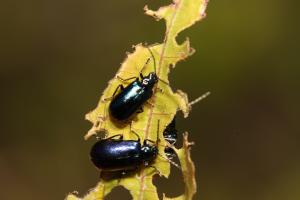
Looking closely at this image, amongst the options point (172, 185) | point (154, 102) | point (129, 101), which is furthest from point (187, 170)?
point (172, 185)

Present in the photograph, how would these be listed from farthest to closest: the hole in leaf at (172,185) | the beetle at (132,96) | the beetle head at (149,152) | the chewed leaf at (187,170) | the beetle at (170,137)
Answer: the hole in leaf at (172,185) < the beetle at (170,137) < the beetle at (132,96) < the beetle head at (149,152) < the chewed leaf at (187,170)

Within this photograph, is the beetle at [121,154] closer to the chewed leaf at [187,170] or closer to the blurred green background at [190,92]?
the chewed leaf at [187,170]

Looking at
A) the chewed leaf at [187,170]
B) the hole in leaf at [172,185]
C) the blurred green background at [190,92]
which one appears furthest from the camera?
the blurred green background at [190,92]

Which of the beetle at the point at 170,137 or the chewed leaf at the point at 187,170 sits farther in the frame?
the beetle at the point at 170,137

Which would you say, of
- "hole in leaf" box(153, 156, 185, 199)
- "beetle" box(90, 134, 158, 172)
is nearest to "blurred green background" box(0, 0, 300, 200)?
"hole in leaf" box(153, 156, 185, 199)

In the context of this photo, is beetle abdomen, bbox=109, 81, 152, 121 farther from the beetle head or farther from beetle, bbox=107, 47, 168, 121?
the beetle head

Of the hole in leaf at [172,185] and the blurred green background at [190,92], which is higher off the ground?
the blurred green background at [190,92]

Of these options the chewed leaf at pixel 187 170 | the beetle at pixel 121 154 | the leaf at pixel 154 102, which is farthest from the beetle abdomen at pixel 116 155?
the chewed leaf at pixel 187 170
